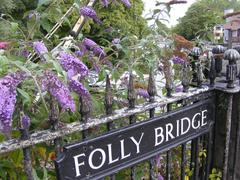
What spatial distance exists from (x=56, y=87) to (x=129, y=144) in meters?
0.49

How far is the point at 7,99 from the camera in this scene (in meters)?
0.86

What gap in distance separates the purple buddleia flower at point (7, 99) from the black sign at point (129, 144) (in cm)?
28

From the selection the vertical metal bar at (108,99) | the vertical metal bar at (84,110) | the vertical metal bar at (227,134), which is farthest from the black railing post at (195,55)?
the vertical metal bar at (84,110)

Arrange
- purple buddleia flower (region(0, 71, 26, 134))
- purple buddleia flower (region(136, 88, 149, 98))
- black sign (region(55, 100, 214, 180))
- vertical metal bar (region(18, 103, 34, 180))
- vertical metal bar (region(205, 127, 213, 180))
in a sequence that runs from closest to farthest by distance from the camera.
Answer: purple buddleia flower (region(0, 71, 26, 134))
vertical metal bar (region(18, 103, 34, 180))
black sign (region(55, 100, 214, 180))
purple buddleia flower (region(136, 88, 149, 98))
vertical metal bar (region(205, 127, 213, 180))

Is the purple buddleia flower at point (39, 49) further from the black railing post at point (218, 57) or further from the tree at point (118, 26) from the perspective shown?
the black railing post at point (218, 57)

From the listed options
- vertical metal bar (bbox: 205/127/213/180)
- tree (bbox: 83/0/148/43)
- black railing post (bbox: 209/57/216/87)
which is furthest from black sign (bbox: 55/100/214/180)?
tree (bbox: 83/0/148/43)

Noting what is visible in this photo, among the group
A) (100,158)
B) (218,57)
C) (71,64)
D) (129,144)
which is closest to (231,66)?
(218,57)

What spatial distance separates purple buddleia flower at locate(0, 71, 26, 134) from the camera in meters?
0.85

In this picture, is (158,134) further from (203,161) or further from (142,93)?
(203,161)

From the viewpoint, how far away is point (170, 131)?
149 cm

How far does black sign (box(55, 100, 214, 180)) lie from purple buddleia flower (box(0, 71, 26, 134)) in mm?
281

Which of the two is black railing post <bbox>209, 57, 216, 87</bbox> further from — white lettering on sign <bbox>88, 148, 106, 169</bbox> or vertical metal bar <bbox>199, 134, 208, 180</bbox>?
white lettering on sign <bbox>88, 148, 106, 169</bbox>

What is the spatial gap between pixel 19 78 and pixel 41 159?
23.7 inches

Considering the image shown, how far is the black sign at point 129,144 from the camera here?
115 cm
